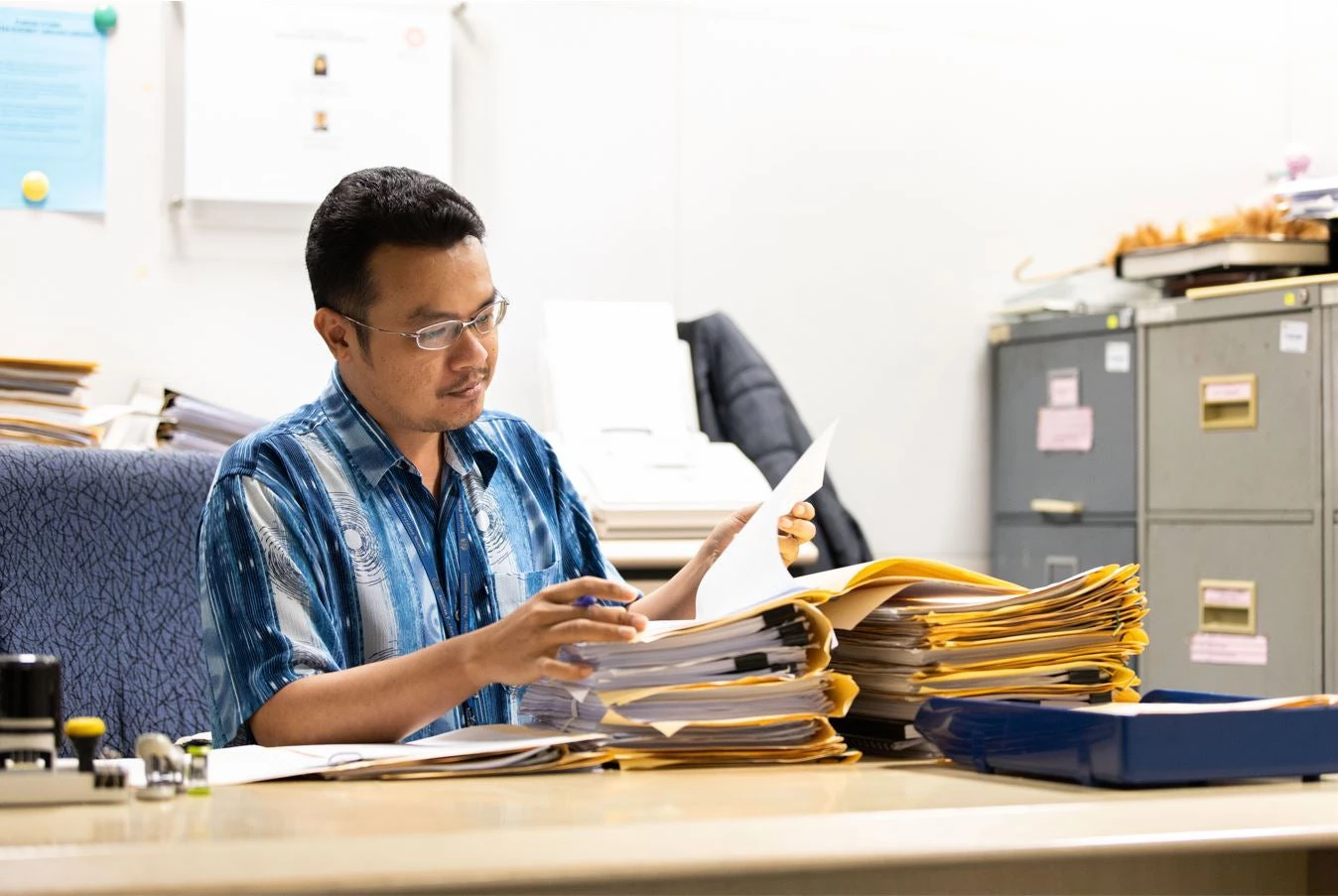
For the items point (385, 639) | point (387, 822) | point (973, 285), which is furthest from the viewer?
point (973, 285)

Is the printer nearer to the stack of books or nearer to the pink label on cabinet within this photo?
the pink label on cabinet

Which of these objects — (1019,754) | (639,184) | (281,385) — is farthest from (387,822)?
(639,184)

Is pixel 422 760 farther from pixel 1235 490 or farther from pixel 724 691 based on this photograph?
pixel 1235 490

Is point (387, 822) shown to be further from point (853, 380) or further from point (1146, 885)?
point (853, 380)

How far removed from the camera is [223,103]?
3.06 meters

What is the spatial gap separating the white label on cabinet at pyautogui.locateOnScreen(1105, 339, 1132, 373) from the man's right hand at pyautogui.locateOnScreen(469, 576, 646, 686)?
7.85 ft

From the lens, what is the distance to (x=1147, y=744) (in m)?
0.91

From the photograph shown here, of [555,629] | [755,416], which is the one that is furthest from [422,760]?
[755,416]

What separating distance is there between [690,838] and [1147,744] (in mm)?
319

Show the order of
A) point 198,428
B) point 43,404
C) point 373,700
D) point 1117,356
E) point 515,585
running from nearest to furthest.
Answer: point 373,700 < point 515,585 < point 43,404 < point 198,428 < point 1117,356

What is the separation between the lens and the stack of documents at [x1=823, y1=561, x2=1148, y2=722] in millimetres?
1132

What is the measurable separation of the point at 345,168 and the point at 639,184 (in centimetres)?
63

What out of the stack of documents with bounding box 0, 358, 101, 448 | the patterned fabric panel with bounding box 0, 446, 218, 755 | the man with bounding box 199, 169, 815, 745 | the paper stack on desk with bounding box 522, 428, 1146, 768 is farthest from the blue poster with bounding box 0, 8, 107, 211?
the paper stack on desk with bounding box 522, 428, 1146, 768

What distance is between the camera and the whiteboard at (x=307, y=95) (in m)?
3.05
